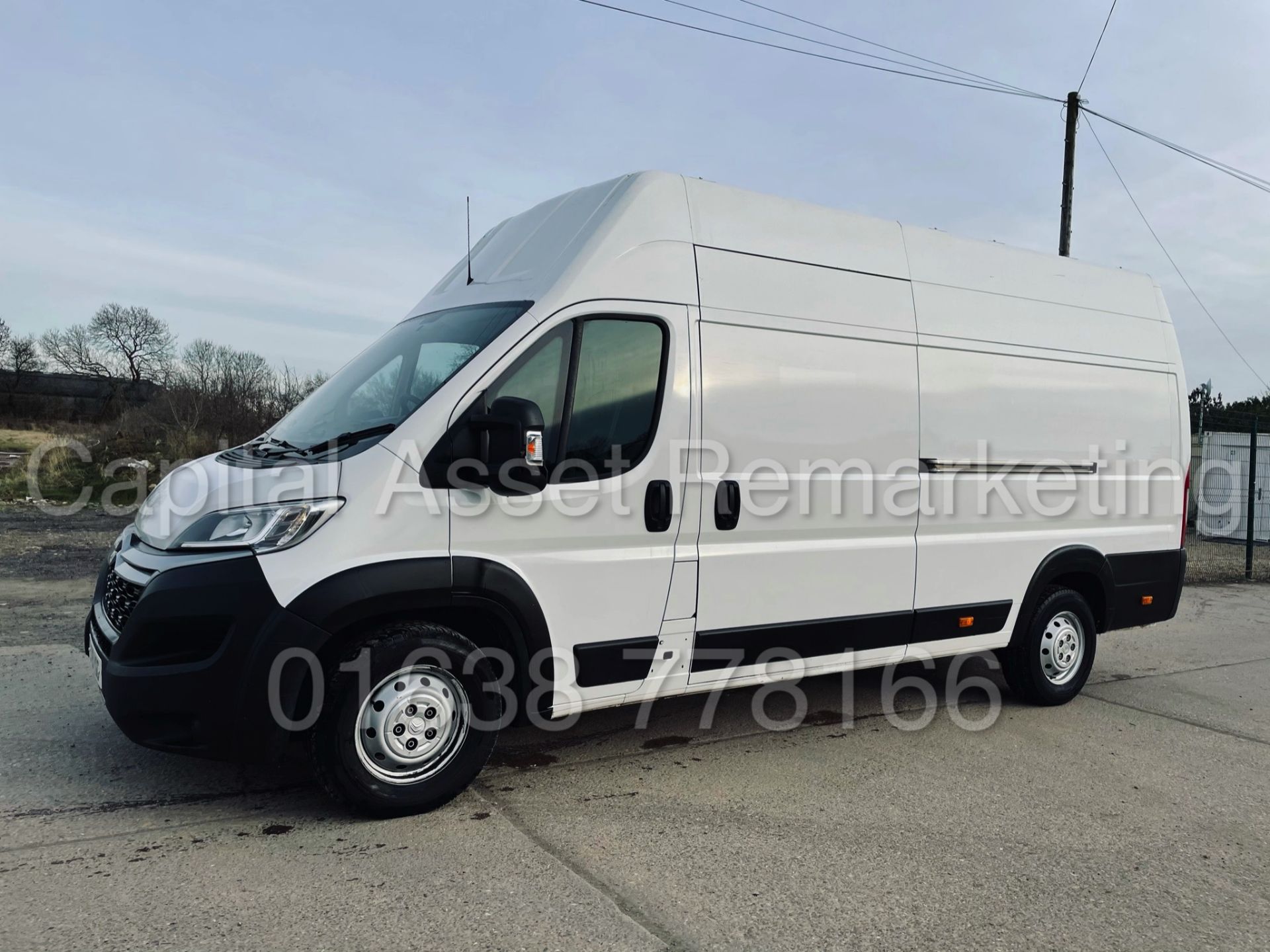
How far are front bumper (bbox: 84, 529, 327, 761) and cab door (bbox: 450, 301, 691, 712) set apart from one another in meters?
0.78

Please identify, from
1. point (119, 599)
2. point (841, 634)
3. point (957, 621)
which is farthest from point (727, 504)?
point (119, 599)

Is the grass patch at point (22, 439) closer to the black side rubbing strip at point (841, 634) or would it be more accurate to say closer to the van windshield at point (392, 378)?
the van windshield at point (392, 378)

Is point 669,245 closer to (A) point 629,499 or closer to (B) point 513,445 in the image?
(A) point 629,499

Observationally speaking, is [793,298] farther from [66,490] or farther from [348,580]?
[66,490]

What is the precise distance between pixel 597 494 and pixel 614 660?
75 centimetres

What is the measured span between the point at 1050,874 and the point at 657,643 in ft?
5.88

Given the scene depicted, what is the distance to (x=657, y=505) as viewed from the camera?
430cm

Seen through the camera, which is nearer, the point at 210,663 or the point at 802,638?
the point at 210,663

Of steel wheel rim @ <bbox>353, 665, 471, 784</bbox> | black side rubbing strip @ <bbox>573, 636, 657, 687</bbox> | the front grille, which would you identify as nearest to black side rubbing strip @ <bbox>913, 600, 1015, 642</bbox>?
black side rubbing strip @ <bbox>573, 636, 657, 687</bbox>

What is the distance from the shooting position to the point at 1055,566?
590cm

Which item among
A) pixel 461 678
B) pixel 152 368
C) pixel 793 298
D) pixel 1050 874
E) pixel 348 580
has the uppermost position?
pixel 152 368

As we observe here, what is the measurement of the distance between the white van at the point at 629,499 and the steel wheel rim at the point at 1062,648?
0.02 m

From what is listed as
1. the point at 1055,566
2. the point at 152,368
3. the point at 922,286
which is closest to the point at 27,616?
the point at 922,286

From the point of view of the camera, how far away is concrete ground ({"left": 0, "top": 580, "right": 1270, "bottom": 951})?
3084mm
